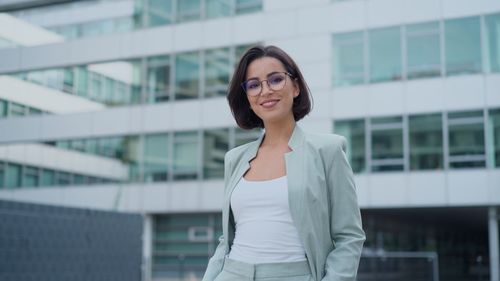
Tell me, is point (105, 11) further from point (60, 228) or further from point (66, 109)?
point (60, 228)

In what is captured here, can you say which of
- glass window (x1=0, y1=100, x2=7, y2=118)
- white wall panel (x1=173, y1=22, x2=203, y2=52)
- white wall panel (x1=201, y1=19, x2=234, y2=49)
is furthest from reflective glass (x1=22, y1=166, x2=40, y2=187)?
white wall panel (x1=201, y1=19, x2=234, y2=49)

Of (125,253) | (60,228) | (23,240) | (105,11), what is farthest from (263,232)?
(105,11)

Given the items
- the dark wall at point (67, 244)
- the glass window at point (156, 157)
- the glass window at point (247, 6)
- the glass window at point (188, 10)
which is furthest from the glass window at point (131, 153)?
the dark wall at point (67, 244)

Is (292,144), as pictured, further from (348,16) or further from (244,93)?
(348,16)

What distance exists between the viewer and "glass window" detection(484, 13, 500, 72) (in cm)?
1725

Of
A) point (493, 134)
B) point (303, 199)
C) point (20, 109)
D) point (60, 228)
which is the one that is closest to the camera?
point (303, 199)

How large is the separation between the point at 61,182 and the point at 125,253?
928 centimetres

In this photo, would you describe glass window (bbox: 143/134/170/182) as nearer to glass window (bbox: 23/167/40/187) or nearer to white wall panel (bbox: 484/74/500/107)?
glass window (bbox: 23/167/40/187)

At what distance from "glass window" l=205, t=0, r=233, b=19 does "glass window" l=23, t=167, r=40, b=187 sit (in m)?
8.04

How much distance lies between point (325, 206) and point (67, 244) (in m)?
10.7

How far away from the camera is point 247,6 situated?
20.2m

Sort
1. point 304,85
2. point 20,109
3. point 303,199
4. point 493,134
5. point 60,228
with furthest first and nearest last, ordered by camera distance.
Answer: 1. point 20,109
2. point 493,134
3. point 60,228
4. point 304,85
5. point 303,199

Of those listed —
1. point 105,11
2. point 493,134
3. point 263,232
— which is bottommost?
point 263,232

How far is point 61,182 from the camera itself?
22.5 metres
